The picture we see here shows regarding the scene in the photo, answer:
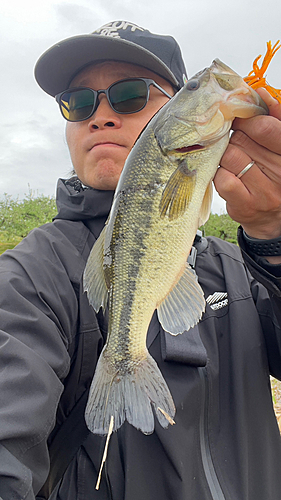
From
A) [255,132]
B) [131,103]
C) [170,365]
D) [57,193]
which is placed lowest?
[170,365]

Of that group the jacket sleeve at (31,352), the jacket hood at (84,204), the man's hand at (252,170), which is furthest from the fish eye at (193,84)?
the jacket sleeve at (31,352)

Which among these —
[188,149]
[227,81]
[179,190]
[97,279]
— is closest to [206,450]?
[97,279]

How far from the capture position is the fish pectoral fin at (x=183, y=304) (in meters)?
1.55

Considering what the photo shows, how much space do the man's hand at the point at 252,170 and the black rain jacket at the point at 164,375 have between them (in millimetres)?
278

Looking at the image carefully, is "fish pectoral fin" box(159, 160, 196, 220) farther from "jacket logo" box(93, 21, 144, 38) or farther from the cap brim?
"jacket logo" box(93, 21, 144, 38)

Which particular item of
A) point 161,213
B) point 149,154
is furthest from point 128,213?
point 149,154

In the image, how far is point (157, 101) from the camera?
2.45 meters

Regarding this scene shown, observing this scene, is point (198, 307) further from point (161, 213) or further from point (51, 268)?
point (51, 268)

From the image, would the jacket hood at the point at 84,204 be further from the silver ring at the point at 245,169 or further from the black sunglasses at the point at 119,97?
the silver ring at the point at 245,169

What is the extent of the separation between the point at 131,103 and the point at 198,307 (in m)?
1.54

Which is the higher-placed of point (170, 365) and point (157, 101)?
point (157, 101)

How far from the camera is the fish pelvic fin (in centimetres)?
141

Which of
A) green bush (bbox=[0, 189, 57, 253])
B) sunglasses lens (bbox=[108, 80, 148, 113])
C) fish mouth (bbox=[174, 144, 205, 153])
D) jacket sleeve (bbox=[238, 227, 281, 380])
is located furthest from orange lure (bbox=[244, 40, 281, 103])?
green bush (bbox=[0, 189, 57, 253])

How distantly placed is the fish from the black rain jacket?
0.88ft
